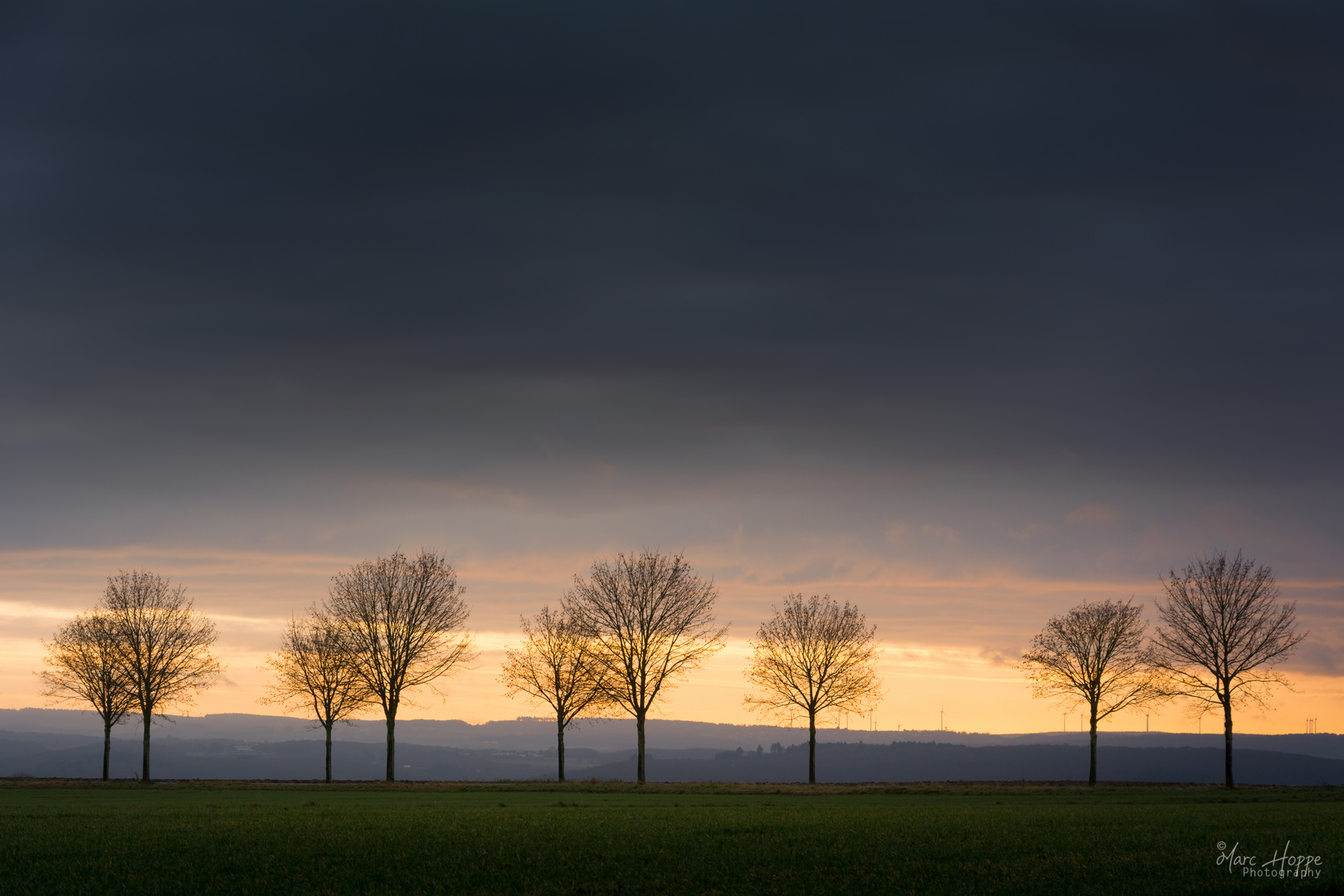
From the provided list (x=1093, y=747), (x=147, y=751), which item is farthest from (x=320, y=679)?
(x=1093, y=747)

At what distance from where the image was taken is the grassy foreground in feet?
66.8

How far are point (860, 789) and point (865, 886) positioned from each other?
4662 centimetres

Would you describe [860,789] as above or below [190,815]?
below

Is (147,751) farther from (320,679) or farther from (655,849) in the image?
(655,849)

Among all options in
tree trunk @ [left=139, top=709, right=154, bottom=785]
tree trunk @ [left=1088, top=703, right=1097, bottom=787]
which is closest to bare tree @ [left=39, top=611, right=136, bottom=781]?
tree trunk @ [left=139, top=709, right=154, bottom=785]

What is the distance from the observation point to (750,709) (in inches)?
3275

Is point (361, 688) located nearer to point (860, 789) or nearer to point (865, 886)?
point (860, 789)

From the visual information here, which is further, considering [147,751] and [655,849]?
[147,751]

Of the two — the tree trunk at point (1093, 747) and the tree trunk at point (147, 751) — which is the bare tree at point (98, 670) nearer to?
the tree trunk at point (147, 751)

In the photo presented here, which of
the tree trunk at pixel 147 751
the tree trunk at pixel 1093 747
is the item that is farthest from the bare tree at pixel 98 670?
the tree trunk at pixel 1093 747

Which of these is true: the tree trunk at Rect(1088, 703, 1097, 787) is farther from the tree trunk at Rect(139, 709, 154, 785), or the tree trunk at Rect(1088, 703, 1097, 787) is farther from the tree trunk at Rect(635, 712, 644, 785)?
the tree trunk at Rect(139, 709, 154, 785)

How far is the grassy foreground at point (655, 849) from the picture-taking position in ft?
66.8

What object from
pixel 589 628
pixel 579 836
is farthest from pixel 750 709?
pixel 579 836

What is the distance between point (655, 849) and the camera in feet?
82.0
